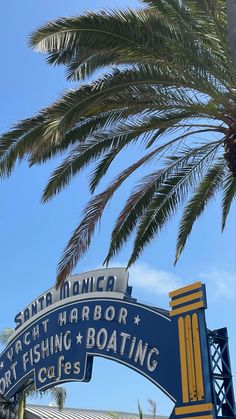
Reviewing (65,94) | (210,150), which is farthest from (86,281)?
(65,94)

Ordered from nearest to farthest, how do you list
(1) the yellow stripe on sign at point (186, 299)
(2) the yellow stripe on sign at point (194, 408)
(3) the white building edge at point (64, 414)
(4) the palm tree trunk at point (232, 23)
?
(4) the palm tree trunk at point (232, 23) → (2) the yellow stripe on sign at point (194, 408) → (1) the yellow stripe on sign at point (186, 299) → (3) the white building edge at point (64, 414)

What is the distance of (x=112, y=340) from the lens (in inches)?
649

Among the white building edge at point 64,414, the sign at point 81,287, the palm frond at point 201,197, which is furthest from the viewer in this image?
the white building edge at point 64,414

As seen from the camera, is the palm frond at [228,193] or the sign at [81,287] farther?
the sign at [81,287]

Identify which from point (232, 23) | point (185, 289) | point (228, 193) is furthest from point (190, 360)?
point (232, 23)

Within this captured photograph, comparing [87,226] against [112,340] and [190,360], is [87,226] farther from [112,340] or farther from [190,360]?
[112,340]

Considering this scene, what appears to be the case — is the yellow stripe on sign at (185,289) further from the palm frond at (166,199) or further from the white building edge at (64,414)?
the white building edge at (64,414)

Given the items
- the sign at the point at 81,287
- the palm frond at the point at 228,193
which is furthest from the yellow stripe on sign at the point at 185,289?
the sign at the point at 81,287

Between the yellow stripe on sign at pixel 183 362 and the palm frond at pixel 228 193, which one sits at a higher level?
the palm frond at pixel 228 193

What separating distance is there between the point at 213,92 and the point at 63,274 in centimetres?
492

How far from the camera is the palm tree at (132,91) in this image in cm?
1048

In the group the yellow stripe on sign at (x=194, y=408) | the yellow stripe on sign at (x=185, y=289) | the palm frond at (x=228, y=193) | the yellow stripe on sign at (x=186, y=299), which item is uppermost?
the palm frond at (x=228, y=193)

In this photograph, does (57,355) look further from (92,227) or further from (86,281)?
(92,227)

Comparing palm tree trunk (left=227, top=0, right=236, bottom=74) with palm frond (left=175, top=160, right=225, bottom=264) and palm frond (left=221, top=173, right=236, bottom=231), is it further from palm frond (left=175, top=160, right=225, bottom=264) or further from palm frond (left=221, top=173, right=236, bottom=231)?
palm frond (left=221, top=173, right=236, bottom=231)
